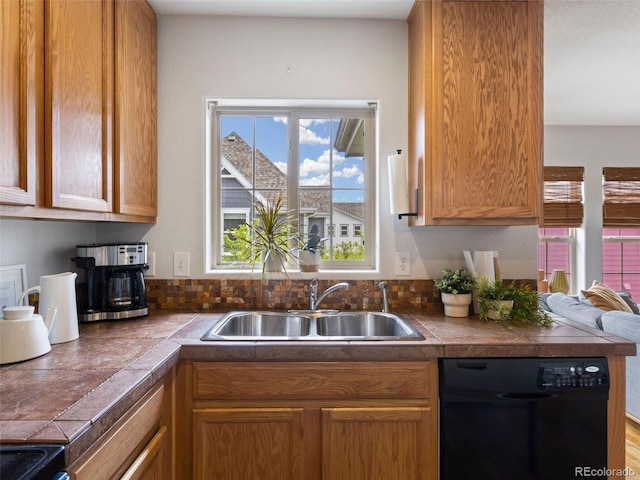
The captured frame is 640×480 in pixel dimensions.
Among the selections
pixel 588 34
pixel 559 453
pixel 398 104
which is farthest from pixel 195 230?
pixel 588 34

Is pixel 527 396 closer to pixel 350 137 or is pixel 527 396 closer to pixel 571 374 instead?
pixel 571 374

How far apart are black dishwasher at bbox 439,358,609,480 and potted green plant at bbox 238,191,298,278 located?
3.26ft

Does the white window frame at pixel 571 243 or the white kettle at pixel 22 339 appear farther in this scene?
the white window frame at pixel 571 243

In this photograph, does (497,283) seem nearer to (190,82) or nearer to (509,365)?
(509,365)

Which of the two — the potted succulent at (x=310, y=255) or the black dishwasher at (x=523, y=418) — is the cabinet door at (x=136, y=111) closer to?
the potted succulent at (x=310, y=255)

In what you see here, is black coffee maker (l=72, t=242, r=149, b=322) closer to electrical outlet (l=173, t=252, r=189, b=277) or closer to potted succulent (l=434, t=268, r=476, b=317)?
electrical outlet (l=173, t=252, r=189, b=277)

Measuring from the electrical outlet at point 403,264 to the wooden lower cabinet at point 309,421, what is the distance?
654 mm

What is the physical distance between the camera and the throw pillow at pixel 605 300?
302 cm

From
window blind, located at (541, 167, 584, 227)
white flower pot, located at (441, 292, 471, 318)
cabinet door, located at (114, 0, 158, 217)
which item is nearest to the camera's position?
cabinet door, located at (114, 0, 158, 217)

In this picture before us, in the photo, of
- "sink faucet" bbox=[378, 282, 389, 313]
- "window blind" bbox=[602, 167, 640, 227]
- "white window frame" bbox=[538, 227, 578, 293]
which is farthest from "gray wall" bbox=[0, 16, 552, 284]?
"window blind" bbox=[602, 167, 640, 227]

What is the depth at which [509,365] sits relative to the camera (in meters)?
1.33

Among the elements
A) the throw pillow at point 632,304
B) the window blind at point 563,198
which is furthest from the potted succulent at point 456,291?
the window blind at point 563,198

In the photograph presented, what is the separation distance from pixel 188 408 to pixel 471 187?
1479 millimetres

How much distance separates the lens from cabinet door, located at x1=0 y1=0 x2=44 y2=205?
0.99 meters
